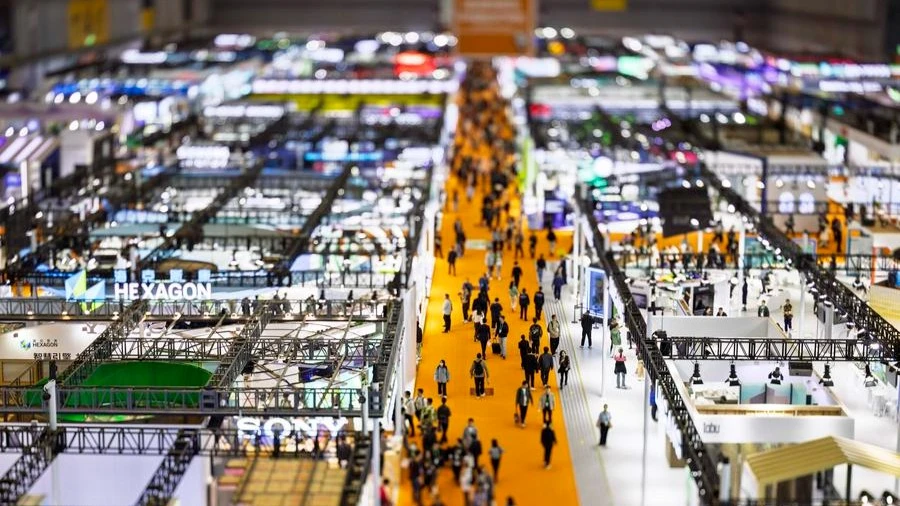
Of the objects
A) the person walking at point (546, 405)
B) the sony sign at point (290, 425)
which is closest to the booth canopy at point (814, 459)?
the sony sign at point (290, 425)

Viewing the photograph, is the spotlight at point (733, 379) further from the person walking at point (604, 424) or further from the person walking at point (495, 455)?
the person walking at point (495, 455)

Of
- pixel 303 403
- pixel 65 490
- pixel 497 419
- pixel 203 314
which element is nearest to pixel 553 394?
pixel 497 419

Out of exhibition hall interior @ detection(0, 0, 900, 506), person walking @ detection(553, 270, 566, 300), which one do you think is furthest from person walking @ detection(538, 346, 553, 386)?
person walking @ detection(553, 270, 566, 300)

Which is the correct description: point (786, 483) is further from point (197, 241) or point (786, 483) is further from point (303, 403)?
point (197, 241)

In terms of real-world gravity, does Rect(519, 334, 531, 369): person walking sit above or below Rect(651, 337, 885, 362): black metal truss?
below

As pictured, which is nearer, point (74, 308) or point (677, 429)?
point (677, 429)

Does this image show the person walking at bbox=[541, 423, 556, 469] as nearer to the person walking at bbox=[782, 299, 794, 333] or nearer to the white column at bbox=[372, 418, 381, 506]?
the white column at bbox=[372, 418, 381, 506]
